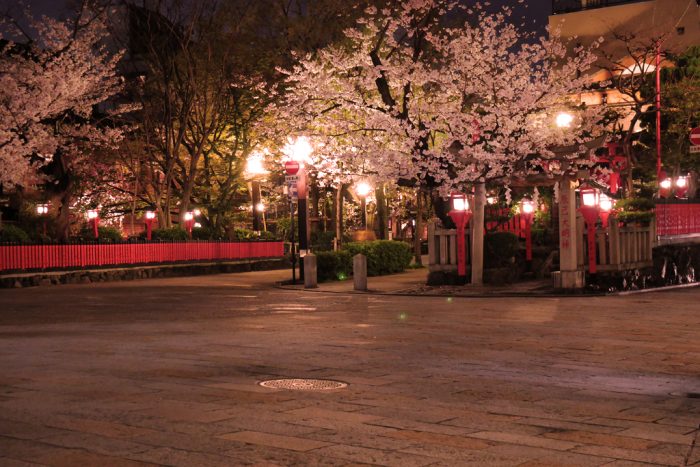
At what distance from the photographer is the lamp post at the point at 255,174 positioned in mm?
42250

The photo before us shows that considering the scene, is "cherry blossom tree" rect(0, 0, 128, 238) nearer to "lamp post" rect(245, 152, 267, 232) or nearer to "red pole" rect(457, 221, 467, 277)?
"lamp post" rect(245, 152, 267, 232)

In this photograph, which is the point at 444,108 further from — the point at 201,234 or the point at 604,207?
the point at 201,234

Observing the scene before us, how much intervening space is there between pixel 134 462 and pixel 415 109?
23.4 metres

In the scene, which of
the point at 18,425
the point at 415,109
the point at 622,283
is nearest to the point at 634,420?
the point at 18,425

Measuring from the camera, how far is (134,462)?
5.95m

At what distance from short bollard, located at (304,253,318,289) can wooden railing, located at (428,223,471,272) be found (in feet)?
11.7

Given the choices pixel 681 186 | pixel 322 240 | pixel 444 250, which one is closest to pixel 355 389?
pixel 444 250

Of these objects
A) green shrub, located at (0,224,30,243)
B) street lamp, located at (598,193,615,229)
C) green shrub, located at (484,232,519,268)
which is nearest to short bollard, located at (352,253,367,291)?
green shrub, located at (484,232,519,268)

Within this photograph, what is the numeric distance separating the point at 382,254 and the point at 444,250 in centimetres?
776

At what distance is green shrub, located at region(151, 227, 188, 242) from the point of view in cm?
4084

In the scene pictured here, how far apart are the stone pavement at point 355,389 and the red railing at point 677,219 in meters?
11.4

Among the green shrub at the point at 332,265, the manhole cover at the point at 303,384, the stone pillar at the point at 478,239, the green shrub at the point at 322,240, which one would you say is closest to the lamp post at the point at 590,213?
the stone pillar at the point at 478,239

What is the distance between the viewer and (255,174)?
47781 mm

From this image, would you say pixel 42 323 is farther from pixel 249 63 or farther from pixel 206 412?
pixel 249 63
